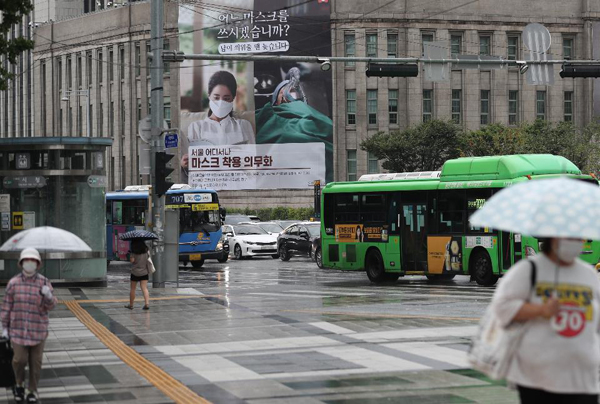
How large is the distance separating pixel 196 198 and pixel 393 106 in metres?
36.4

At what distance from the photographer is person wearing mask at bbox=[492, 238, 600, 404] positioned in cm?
620

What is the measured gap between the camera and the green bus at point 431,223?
1113 inches

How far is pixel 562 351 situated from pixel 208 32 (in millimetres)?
71062

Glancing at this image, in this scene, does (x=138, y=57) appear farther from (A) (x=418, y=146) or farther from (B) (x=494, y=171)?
(B) (x=494, y=171)

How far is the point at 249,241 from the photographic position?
163 feet

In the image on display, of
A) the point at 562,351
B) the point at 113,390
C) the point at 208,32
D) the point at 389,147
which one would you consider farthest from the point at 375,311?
the point at 208,32

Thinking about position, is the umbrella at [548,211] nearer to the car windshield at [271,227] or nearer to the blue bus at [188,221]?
the blue bus at [188,221]

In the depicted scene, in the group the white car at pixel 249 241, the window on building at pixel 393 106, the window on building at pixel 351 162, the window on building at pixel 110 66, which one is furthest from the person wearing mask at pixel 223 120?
the white car at pixel 249 241

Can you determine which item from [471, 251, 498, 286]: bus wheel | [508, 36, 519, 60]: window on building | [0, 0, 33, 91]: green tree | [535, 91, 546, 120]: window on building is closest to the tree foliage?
[535, 91, 546, 120]: window on building

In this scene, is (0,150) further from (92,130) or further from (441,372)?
(92,130)

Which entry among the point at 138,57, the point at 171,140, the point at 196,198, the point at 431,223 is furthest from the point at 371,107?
the point at 171,140

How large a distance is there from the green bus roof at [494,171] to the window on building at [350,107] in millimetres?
46457

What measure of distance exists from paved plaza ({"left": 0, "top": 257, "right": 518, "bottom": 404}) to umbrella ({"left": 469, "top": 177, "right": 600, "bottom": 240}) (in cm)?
476

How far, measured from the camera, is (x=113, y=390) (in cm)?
1188
